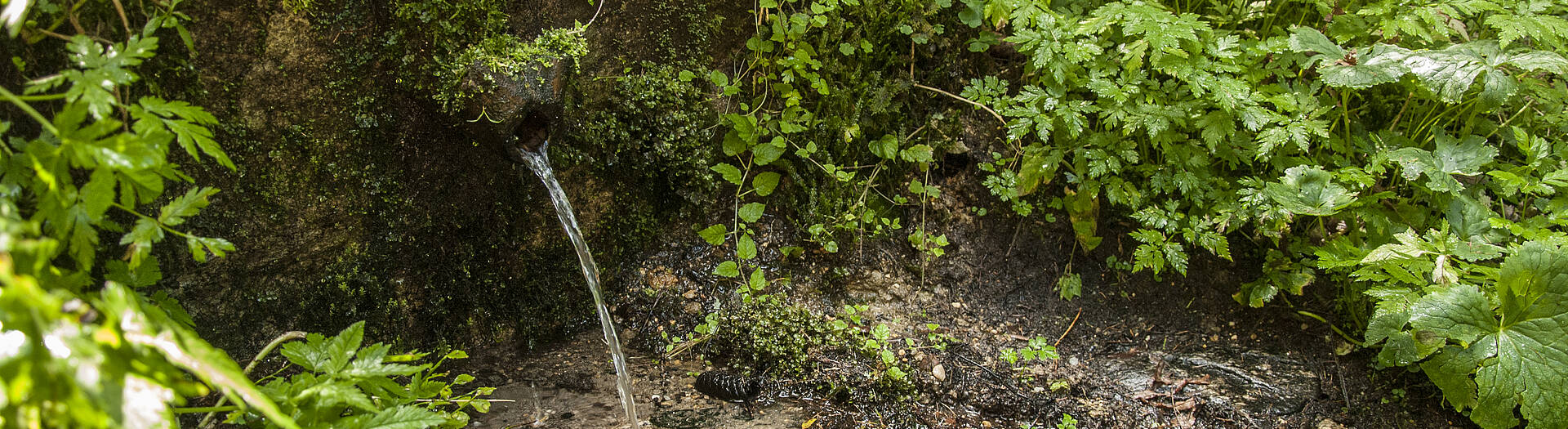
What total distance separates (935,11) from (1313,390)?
1.99 metres

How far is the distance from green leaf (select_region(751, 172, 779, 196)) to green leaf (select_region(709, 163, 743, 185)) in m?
0.08

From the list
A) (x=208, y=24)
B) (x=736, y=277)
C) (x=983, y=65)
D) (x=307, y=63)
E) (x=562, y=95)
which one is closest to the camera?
(x=208, y=24)

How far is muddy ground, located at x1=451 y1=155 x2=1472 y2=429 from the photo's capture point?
270 cm

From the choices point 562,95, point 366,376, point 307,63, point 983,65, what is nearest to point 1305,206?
point 983,65

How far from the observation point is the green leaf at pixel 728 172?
114 inches

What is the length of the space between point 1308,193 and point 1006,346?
115cm

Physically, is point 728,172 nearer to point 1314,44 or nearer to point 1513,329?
point 1314,44

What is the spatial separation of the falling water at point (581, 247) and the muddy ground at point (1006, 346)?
0.06 metres

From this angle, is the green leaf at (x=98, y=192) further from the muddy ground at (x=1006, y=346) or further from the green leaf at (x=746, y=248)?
the green leaf at (x=746, y=248)

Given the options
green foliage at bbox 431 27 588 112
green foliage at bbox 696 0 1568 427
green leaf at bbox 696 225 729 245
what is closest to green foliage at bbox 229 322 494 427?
green foliage at bbox 431 27 588 112

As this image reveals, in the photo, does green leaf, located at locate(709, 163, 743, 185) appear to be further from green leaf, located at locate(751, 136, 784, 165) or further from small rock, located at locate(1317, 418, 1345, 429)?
small rock, located at locate(1317, 418, 1345, 429)

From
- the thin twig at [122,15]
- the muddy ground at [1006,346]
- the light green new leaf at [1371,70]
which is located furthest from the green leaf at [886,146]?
the thin twig at [122,15]

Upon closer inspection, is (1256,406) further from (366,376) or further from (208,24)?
(208,24)

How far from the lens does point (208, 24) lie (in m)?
2.13
